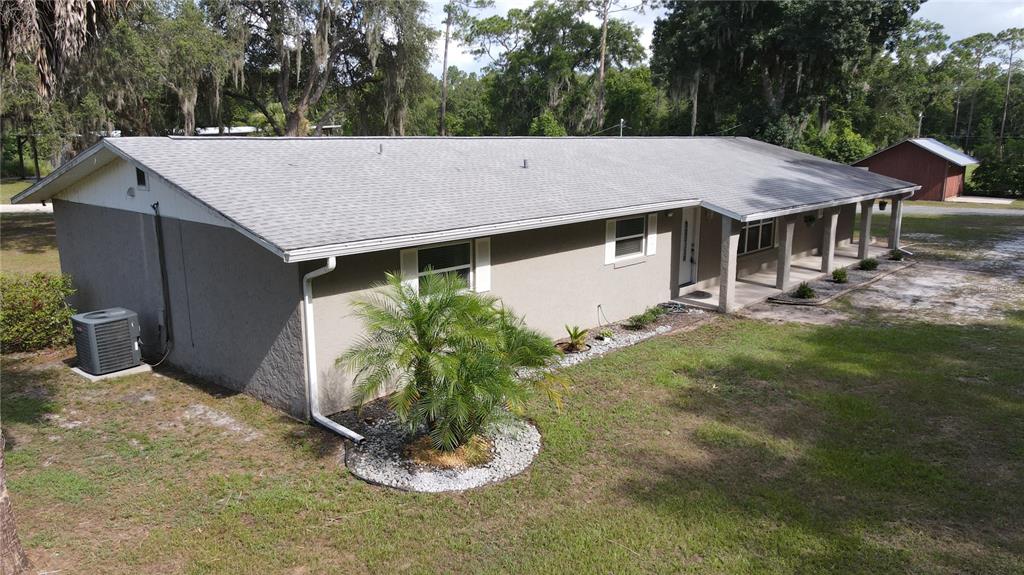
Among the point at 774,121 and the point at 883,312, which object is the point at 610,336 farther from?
the point at 774,121

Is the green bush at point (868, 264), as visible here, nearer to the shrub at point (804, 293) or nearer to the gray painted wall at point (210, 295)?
the shrub at point (804, 293)

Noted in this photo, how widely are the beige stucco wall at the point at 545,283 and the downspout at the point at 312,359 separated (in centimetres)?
12

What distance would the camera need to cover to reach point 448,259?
9688 millimetres

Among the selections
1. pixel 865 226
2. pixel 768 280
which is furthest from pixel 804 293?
pixel 865 226

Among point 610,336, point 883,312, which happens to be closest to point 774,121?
point 883,312

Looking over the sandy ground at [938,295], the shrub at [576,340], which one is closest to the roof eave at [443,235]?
the shrub at [576,340]

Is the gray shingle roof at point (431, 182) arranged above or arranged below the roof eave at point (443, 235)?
above

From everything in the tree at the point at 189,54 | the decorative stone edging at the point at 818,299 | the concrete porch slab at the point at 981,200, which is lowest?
the concrete porch slab at the point at 981,200

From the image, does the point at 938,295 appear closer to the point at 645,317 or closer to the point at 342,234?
the point at 645,317

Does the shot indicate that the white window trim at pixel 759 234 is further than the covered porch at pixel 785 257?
Yes

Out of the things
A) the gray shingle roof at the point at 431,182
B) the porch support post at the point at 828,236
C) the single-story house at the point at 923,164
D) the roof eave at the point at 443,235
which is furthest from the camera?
the single-story house at the point at 923,164

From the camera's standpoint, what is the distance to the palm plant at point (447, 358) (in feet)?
21.4

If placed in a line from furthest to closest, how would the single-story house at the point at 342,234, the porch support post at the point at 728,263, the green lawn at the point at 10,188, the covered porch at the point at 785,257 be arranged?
the green lawn at the point at 10,188, the covered porch at the point at 785,257, the porch support post at the point at 728,263, the single-story house at the point at 342,234

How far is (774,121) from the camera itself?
3366 cm
